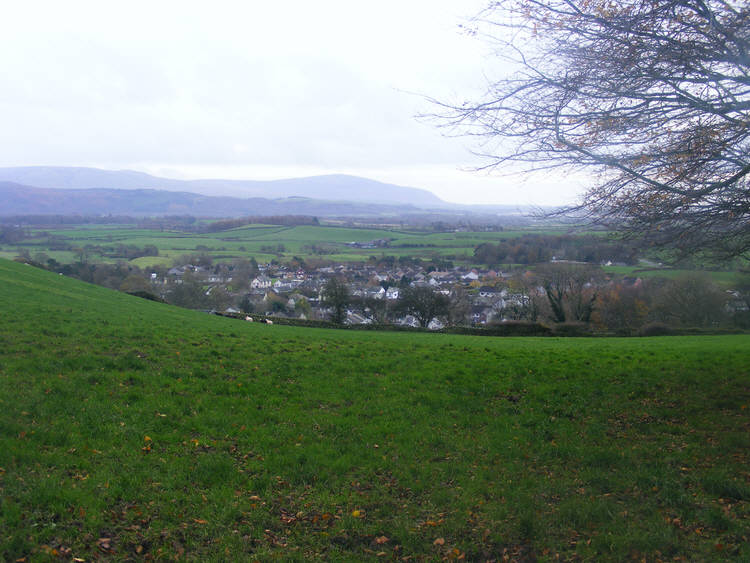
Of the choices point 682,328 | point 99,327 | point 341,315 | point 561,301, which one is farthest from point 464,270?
point 99,327

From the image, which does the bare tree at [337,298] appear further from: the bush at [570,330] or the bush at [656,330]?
the bush at [656,330]

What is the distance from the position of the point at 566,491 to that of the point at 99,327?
39.1ft

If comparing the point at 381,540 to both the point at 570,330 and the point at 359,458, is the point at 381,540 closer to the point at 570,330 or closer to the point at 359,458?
the point at 359,458

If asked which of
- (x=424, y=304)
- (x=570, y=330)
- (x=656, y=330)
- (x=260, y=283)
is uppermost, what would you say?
(x=656, y=330)

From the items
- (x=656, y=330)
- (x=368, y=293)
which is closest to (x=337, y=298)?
(x=368, y=293)

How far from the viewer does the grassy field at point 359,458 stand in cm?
459

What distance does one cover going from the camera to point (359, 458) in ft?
20.7

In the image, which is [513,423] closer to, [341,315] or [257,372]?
[257,372]

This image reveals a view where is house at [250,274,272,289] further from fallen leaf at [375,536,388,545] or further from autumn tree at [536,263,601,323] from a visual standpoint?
fallen leaf at [375,536,388,545]

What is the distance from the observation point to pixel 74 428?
632cm

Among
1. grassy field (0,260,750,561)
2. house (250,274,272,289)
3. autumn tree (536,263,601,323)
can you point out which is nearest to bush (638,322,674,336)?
autumn tree (536,263,601,323)

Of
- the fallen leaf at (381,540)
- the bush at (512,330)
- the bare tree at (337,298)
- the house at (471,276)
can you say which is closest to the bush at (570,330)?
the bush at (512,330)

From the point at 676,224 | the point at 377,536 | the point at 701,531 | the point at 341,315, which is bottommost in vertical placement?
the point at 341,315

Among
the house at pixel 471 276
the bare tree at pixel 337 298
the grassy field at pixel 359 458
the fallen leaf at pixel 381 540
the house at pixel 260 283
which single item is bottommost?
the house at pixel 260 283
